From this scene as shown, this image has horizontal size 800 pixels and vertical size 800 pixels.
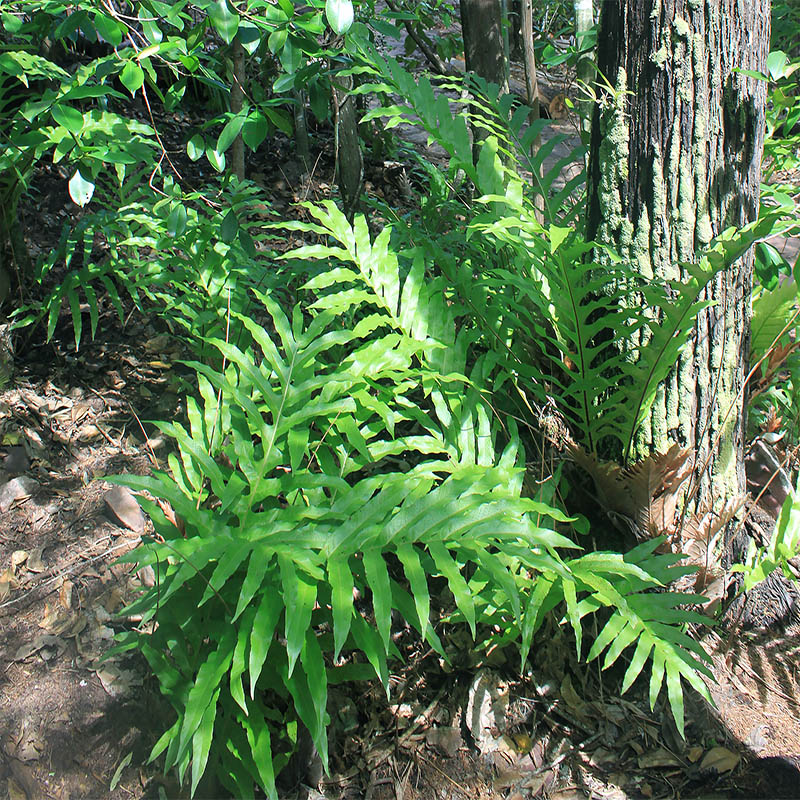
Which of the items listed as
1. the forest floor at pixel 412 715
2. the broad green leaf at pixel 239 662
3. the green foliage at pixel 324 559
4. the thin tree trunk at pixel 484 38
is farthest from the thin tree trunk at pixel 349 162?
the broad green leaf at pixel 239 662

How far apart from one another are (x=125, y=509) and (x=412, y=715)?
1191 mm

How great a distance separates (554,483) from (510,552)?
59 centimetres

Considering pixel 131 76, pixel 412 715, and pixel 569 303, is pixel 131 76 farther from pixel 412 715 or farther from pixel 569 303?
pixel 412 715

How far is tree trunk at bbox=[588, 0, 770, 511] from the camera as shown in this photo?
2.06 metres

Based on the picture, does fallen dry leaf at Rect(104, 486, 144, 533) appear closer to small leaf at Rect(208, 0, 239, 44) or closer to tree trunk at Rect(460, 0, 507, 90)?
small leaf at Rect(208, 0, 239, 44)

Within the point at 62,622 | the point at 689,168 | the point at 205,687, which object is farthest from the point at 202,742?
the point at 689,168

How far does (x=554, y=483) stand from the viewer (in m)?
2.19

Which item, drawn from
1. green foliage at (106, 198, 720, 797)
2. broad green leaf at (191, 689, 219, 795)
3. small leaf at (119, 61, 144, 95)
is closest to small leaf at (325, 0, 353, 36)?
small leaf at (119, 61, 144, 95)

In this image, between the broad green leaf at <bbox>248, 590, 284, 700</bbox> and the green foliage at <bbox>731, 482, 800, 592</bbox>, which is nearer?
the broad green leaf at <bbox>248, 590, 284, 700</bbox>

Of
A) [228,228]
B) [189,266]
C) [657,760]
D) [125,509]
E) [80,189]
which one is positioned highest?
[80,189]

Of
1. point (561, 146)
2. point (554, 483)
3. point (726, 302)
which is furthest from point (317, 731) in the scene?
point (561, 146)

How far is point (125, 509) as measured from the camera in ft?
8.32

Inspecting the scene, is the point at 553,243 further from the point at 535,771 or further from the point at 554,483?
the point at 535,771

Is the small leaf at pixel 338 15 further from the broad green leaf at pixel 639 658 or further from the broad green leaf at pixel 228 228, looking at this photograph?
the broad green leaf at pixel 639 658
